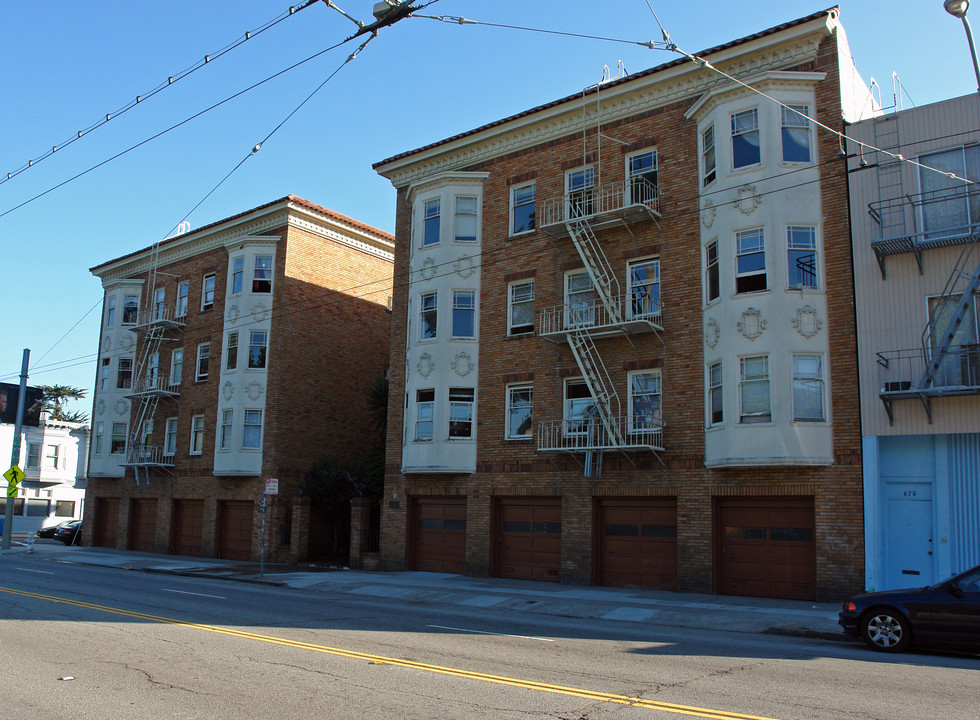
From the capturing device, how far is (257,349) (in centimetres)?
3234

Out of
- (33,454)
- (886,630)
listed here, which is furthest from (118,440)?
(886,630)

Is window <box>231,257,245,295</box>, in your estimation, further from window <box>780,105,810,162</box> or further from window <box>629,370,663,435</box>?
window <box>780,105,810,162</box>

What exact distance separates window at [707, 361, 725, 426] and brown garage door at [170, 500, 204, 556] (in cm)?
2221

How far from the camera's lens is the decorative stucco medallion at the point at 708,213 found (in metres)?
20.9

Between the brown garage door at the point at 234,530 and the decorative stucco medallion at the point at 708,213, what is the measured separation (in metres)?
20.4

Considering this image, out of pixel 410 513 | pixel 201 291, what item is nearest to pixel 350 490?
pixel 410 513

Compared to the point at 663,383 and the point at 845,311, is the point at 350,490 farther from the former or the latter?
the point at 845,311

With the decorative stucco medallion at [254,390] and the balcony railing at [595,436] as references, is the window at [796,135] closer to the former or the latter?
the balcony railing at [595,436]

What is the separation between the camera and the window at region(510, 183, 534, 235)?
2519 cm

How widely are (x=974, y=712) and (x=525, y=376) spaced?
1701cm

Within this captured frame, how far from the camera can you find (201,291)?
35.5 m

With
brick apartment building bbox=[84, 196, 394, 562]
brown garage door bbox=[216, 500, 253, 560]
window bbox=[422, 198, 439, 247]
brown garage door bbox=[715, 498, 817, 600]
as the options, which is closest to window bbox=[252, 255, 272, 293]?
brick apartment building bbox=[84, 196, 394, 562]

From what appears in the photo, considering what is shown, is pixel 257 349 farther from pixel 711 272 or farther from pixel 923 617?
pixel 923 617

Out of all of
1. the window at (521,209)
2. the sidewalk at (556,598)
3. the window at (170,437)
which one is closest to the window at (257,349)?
the window at (170,437)
